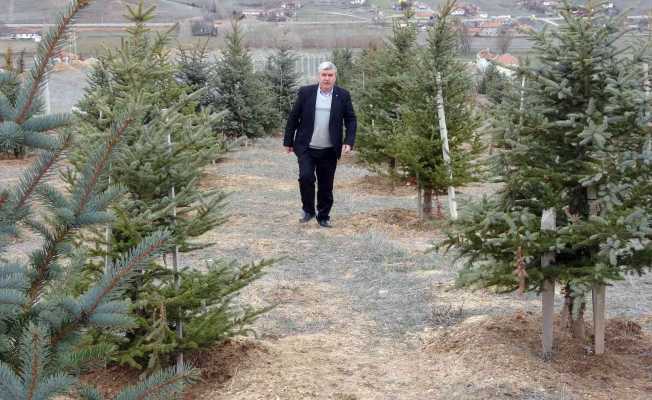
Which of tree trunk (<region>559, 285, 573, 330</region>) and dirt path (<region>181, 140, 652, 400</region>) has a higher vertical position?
tree trunk (<region>559, 285, 573, 330</region>)

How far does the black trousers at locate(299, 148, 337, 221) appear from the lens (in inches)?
378

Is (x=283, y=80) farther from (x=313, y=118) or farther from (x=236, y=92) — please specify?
(x=313, y=118)

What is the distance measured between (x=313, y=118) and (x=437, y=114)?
1642 millimetres

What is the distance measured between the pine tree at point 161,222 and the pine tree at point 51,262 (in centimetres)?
207

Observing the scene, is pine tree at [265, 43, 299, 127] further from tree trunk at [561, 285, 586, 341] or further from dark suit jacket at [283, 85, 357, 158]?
tree trunk at [561, 285, 586, 341]

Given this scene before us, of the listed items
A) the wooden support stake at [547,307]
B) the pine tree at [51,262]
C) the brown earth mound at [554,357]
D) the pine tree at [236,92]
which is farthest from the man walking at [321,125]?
the pine tree at [236,92]

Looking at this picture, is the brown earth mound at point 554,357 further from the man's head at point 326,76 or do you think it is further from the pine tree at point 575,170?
the man's head at point 326,76

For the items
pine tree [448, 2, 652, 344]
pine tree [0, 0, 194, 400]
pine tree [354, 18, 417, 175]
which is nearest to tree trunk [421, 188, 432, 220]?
pine tree [354, 18, 417, 175]

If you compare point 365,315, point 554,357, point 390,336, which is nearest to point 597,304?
point 554,357

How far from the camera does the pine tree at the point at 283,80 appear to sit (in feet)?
86.4

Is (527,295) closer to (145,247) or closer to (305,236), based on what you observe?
(305,236)

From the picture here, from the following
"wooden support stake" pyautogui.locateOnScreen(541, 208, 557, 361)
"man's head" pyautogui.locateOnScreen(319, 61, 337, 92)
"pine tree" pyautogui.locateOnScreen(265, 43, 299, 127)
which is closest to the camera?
"wooden support stake" pyautogui.locateOnScreen(541, 208, 557, 361)

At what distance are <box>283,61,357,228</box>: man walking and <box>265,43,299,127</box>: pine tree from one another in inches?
660

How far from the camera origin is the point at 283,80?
2664 cm
